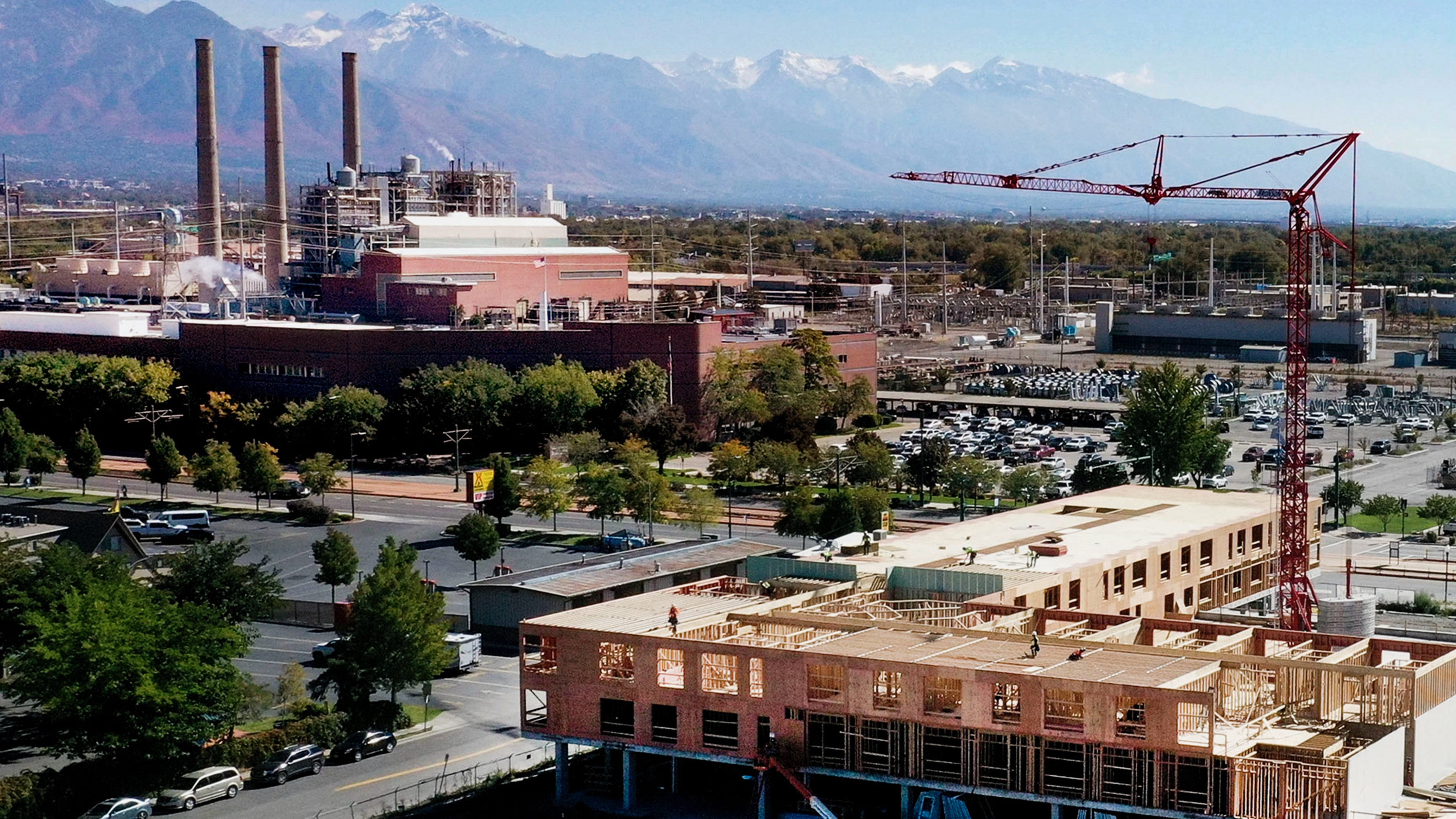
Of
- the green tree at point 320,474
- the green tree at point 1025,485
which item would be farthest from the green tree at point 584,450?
the green tree at point 1025,485

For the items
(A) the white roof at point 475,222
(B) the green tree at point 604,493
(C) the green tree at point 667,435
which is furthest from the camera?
(A) the white roof at point 475,222

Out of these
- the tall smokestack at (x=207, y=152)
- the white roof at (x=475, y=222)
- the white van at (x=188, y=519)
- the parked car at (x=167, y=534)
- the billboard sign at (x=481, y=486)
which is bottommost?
the parked car at (x=167, y=534)

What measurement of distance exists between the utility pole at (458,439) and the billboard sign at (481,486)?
4857 mm

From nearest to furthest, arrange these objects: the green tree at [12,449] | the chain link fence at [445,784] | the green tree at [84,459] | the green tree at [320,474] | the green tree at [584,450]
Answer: the chain link fence at [445,784] → the green tree at [320,474] → the green tree at [84,459] → the green tree at [584,450] → the green tree at [12,449]

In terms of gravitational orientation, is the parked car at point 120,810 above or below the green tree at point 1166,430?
below

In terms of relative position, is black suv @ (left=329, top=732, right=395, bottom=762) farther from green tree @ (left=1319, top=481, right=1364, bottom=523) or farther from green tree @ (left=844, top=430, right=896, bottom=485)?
green tree @ (left=1319, top=481, right=1364, bottom=523)

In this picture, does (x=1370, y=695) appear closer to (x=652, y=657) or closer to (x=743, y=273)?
(x=652, y=657)

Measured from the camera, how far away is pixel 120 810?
28.5m

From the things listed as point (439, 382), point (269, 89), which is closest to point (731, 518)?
point (439, 382)

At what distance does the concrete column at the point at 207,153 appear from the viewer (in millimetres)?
107188

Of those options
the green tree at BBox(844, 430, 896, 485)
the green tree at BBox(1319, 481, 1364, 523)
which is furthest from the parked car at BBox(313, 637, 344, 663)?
the green tree at BBox(1319, 481, 1364, 523)

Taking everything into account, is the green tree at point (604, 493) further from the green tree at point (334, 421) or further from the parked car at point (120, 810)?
the parked car at point (120, 810)

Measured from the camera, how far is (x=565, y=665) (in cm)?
2775

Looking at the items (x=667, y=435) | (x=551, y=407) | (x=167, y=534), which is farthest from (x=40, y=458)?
(x=667, y=435)
